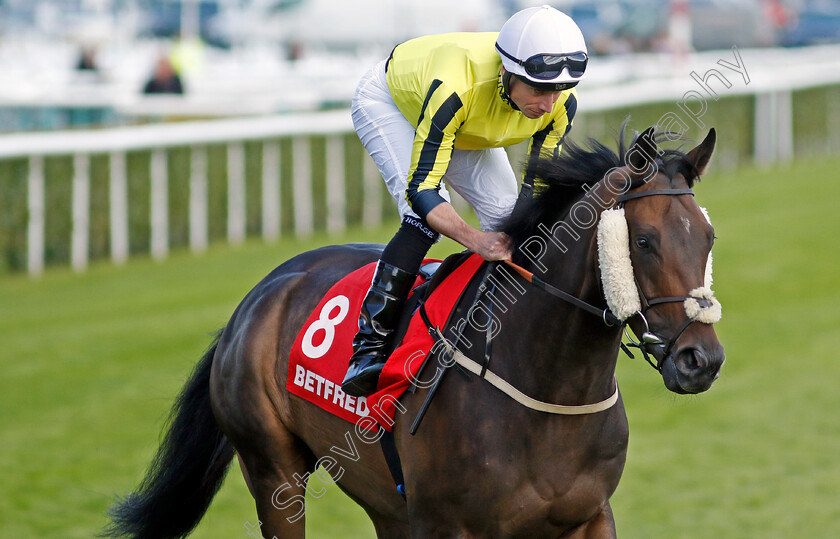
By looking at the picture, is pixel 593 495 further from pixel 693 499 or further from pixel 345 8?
pixel 345 8

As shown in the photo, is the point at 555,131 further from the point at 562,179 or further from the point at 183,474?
the point at 183,474

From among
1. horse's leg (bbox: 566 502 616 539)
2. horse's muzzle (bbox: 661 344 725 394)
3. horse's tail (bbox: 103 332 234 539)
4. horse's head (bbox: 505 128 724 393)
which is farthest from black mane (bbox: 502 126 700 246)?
horse's tail (bbox: 103 332 234 539)

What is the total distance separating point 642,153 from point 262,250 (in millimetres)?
8398

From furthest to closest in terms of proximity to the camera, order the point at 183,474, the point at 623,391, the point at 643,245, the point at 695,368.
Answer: the point at 623,391 < the point at 183,474 < the point at 643,245 < the point at 695,368

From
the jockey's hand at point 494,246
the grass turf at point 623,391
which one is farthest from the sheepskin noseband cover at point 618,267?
the grass turf at point 623,391

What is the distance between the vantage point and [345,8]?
2400 centimetres

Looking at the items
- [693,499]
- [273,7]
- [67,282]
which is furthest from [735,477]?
[273,7]

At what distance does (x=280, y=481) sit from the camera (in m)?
3.89

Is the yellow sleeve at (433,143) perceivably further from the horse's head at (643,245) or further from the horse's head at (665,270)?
the horse's head at (665,270)

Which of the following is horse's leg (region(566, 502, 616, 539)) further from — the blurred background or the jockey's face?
the jockey's face

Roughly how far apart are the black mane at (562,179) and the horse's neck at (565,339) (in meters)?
0.11

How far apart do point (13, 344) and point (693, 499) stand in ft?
18.2

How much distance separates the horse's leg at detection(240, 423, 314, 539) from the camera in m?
3.88

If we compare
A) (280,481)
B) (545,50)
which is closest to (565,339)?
(545,50)
